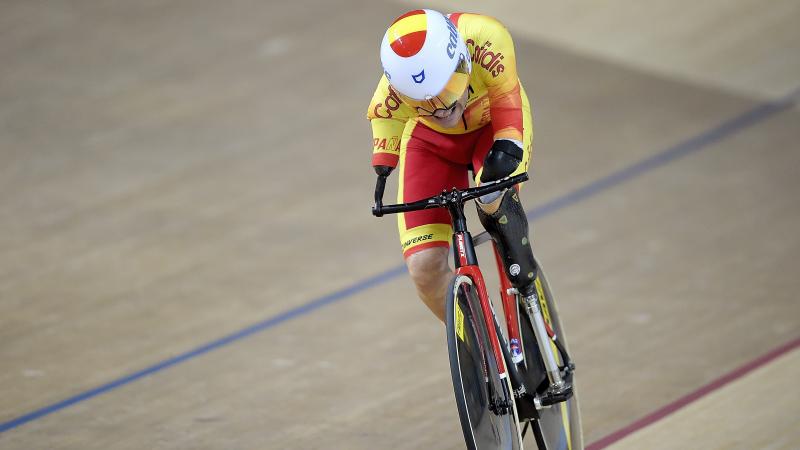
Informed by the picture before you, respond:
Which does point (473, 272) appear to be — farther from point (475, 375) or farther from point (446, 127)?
point (446, 127)

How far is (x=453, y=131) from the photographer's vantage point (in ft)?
11.2

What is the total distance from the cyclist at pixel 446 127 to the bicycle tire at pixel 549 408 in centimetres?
19

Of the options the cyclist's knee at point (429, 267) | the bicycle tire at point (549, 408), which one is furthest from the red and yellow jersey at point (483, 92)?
the bicycle tire at point (549, 408)

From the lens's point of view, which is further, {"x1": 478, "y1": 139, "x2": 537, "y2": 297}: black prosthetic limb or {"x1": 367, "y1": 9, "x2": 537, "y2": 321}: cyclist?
{"x1": 478, "y1": 139, "x2": 537, "y2": 297}: black prosthetic limb

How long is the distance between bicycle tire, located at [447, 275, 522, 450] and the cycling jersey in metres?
0.31

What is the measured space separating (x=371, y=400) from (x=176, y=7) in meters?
5.06

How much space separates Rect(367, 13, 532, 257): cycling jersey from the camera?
3.15 meters

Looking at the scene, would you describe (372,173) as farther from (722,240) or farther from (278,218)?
(722,240)

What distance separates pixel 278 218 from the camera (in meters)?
5.89

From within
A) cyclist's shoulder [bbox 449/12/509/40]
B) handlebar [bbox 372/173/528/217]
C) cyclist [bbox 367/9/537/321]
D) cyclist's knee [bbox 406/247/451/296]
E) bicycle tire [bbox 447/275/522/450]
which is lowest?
bicycle tire [bbox 447/275/522/450]

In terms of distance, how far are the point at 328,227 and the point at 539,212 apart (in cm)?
115

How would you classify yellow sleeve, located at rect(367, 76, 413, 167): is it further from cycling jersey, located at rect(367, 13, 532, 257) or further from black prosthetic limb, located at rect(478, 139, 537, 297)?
black prosthetic limb, located at rect(478, 139, 537, 297)

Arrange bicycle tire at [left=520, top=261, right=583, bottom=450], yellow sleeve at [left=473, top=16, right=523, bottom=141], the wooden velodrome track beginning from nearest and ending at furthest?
yellow sleeve at [left=473, top=16, right=523, bottom=141]
bicycle tire at [left=520, top=261, right=583, bottom=450]
the wooden velodrome track

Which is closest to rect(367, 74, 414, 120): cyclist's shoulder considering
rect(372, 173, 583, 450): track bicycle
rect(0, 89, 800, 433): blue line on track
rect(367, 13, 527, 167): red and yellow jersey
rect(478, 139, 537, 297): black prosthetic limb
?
rect(367, 13, 527, 167): red and yellow jersey
